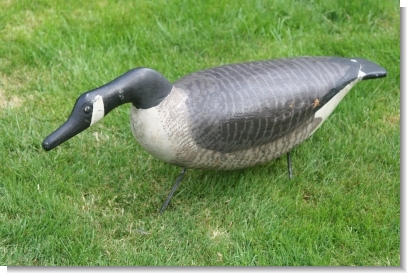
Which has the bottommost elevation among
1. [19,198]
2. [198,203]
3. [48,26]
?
[198,203]

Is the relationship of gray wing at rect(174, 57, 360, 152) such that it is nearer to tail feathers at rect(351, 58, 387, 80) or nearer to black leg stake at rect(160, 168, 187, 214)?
tail feathers at rect(351, 58, 387, 80)

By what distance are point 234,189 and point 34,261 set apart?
966 millimetres

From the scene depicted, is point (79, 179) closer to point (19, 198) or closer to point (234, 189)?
point (19, 198)

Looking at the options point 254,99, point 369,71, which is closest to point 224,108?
point 254,99

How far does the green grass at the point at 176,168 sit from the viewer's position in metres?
2.56

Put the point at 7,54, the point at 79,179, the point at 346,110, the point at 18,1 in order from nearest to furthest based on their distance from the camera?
the point at 79,179 < the point at 346,110 < the point at 7,54 < the point at 18,1

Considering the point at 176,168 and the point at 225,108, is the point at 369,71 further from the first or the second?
the point at 176,168

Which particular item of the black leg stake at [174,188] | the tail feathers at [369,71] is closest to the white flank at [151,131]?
the black leg stake at [174,188]

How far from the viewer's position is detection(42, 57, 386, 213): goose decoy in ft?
7.50

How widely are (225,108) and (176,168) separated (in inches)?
26.0

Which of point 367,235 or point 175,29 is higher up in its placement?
point 175,29

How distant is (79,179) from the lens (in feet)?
9.36

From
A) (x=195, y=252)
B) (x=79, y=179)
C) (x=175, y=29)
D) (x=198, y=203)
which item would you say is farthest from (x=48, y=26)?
(x=195, y=252)

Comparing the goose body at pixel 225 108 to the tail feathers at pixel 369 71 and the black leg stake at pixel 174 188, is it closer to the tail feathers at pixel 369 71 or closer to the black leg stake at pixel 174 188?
the tail feathers at pixel 369 71
